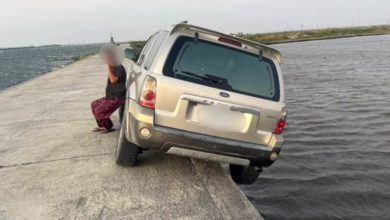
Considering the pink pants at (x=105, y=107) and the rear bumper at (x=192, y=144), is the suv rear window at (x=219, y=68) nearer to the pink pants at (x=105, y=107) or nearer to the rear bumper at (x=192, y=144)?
the rear bumper at (x=192, y=144)

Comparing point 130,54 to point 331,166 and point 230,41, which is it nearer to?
point 230,41

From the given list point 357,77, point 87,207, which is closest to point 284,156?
point 87,207

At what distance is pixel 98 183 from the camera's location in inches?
201

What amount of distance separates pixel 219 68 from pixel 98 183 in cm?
204

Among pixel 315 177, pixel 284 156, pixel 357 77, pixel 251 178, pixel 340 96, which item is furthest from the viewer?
pixel 357 77

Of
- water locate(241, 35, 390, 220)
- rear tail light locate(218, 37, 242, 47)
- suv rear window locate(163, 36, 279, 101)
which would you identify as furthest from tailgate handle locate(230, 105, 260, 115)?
water locate(241, 35, 390, 220)

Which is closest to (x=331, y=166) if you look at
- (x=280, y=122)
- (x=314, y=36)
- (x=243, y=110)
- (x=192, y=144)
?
(x=280, y=122)

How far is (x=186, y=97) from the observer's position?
4.55 m

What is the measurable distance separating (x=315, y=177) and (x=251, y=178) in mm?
2321

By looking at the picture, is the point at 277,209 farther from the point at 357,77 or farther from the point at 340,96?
the point at 357,77

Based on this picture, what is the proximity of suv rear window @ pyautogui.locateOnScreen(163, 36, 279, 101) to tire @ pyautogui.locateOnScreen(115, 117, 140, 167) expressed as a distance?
1144 mm

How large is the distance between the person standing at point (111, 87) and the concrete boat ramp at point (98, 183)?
50 cm

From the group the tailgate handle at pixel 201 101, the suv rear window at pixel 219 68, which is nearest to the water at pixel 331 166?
the suv rear window at pixel 219 68

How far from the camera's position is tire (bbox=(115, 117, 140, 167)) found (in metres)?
5.32
